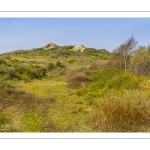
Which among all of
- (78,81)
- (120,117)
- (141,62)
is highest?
(141,62)

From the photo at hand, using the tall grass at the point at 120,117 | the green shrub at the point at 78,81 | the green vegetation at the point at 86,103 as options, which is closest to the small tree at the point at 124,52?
the green vegetation at the point at 86,103

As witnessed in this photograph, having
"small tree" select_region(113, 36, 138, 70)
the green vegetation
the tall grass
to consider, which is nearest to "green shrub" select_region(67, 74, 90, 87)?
the green vegetation

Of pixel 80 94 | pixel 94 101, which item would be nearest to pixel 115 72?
pixel 80 94

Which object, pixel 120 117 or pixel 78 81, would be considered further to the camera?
pixel 78 81

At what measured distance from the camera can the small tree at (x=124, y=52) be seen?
8923mm

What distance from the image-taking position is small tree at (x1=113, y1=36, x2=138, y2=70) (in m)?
8.92

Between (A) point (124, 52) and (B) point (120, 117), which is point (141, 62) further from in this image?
(B) point (120, 117)

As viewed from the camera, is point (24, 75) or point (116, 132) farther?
point (24, 75)

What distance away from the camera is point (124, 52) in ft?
32.3

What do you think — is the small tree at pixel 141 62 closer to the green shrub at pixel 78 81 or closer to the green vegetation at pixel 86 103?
the green vegetation at pixel 86 103

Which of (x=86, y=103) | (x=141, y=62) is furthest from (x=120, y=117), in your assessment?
(x=141, y=62)
